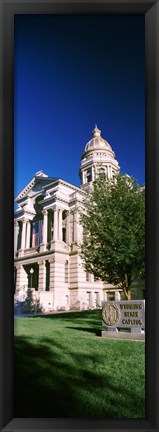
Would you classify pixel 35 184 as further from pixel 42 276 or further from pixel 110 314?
pixel 110 314

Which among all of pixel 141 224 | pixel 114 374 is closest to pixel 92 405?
pixel 114 374

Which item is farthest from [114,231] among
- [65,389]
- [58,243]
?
[65,389]

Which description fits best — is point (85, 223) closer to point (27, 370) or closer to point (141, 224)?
point (141, 224)

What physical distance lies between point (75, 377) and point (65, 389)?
115 millimetres

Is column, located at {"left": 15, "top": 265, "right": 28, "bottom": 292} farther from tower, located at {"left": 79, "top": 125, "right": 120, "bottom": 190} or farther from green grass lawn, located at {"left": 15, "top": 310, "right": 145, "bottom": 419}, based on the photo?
tower, located at {"left": 79, "top": 125, "right": 120, "bottom": 190}

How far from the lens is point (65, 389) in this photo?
2.27m

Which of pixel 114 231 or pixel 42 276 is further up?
pixel 114 231

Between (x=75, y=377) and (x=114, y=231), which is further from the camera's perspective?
(x=114, y=231)

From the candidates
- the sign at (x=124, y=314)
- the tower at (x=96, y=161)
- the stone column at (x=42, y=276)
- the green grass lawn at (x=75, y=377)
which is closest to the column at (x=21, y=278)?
the stone column at (x=42, y=276)

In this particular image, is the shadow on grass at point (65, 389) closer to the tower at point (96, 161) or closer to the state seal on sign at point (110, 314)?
the state seal on sign at point (110, 314)

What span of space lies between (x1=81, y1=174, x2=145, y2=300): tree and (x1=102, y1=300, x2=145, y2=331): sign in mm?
196

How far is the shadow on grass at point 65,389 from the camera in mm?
2092

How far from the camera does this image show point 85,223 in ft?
12.5

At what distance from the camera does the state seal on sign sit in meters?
3.41
